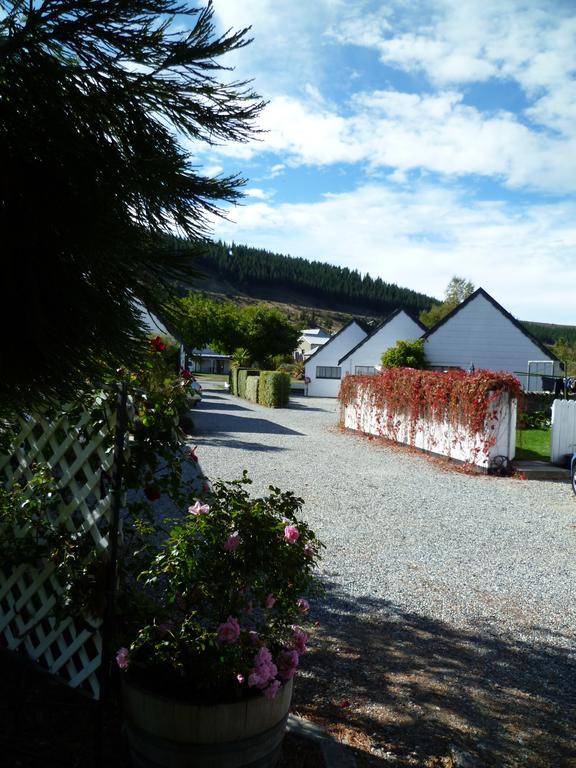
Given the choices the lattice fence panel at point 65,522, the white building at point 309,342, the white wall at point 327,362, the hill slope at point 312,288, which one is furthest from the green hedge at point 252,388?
the hill slope at point 312,288

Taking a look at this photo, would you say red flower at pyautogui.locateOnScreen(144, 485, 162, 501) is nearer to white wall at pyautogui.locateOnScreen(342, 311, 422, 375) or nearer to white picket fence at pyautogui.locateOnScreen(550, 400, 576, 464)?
white picket fence at pyautogui.locateOnScreen(550, 400, 576, 464)

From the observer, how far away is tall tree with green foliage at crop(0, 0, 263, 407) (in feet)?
5.81

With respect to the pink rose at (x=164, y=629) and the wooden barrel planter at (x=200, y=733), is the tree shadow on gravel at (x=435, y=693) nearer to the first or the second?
the wooden barrel planter at (x=200, y=733)

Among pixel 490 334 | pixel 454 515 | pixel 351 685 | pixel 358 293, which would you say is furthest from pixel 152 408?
pixel 358 293

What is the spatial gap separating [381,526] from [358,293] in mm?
129552

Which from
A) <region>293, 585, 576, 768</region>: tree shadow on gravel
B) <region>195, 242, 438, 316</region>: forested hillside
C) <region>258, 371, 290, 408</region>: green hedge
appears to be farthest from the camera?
<region>195, 242, 438, 316</region>: forested hillside

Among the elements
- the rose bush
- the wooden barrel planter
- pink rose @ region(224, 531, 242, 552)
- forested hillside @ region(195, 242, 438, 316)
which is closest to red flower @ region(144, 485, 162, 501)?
the rose bush

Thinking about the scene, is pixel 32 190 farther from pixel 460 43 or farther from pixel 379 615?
pixel 379 615

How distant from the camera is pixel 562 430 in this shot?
12.4 m

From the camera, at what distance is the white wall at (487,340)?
30.1 meters

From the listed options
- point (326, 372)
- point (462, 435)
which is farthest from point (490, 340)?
point (462, 435)

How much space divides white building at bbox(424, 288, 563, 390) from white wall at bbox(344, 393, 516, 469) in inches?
556

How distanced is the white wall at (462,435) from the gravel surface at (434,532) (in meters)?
0.53

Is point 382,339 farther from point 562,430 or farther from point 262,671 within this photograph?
point 262,671
